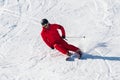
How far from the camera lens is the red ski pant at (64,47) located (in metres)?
12.6

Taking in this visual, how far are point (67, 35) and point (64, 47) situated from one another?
58.4 inches

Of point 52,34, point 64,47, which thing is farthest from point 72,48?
point 52,34

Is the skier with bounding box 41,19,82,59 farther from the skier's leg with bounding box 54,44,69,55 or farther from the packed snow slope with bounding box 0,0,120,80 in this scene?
the packed snow slope with bounding box 0,0,120,80

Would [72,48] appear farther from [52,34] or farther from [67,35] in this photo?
[67,35]

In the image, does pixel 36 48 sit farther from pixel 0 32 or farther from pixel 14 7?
pixel 14 7

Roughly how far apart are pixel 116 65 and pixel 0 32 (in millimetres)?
5105

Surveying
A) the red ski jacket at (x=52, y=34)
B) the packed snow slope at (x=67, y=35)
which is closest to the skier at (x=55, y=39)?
the red ski jacket at (x=52, y=34)

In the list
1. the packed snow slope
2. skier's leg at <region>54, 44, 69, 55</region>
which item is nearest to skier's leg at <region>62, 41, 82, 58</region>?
skier's leg at <region>54, 44, 69, 55</region>

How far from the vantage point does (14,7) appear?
16.7 metres

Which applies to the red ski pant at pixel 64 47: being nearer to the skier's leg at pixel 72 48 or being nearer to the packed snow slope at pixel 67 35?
the skier's leg at pixel 72 48

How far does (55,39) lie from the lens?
12883 mm

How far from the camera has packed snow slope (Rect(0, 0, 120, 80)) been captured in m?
12.3

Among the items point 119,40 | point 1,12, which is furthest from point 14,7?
point 119,40

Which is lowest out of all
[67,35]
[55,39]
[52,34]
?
[67,35]
